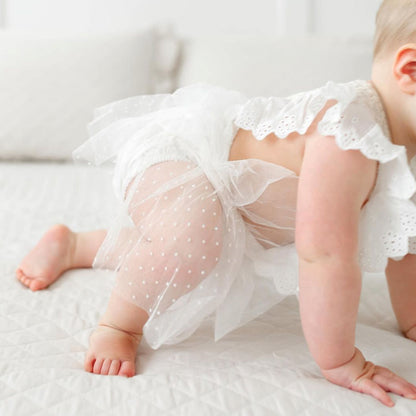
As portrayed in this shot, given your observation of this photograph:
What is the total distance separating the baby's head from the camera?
831 millimetres

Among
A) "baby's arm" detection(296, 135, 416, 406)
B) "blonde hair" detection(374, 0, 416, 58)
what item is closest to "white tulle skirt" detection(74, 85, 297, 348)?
"baby's arm" detection(296, 135, 416, 406)

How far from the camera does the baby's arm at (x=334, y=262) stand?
795mm

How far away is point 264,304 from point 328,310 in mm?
207

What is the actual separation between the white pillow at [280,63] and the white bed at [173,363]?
920mm

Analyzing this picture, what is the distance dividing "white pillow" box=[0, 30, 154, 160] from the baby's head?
128 centimetres

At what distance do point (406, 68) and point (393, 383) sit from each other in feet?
1.41

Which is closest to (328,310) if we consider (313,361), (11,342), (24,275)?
(313,361)

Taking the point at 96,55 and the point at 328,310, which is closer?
the point at 328,310

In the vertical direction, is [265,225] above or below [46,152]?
above

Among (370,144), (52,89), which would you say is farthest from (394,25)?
(52,89)

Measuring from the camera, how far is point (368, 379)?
0.80 m

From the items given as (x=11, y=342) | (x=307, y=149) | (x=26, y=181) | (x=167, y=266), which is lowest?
(x=26, y=181)

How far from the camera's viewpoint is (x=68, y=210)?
155 cm

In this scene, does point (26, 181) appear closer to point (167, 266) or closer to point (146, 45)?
point (146, 45)
